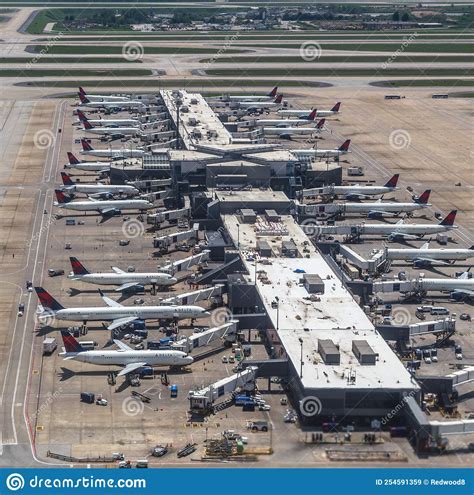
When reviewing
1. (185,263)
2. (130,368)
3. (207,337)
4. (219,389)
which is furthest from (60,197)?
(219,389)

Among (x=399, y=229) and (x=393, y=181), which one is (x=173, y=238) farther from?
(x=393, y=181)

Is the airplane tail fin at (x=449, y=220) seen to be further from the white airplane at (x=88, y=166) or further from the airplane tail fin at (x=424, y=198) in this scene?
the white airplane at (x=88, y=166)

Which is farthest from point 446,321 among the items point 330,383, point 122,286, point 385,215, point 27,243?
point 27,243

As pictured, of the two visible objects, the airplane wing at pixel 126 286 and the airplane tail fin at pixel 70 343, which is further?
the airplane wing at pixel 126 286

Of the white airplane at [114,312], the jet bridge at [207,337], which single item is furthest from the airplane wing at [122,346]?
→ the white airplane at [114,312]

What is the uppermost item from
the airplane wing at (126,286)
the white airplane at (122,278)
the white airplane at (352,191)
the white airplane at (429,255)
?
the white airplane at (122,278)

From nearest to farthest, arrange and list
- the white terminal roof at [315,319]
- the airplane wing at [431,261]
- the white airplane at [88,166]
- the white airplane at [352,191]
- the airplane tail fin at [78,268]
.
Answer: the white terminal roof at [315,319], the airplane tail fin at [78,268], the airplane wing at [431,261], the white airplane at [352,191], the white airplane at [88,166]

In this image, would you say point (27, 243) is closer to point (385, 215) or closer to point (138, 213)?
point (138, 213)

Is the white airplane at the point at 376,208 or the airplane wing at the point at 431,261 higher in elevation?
the airplane wing at the point at 431,261
